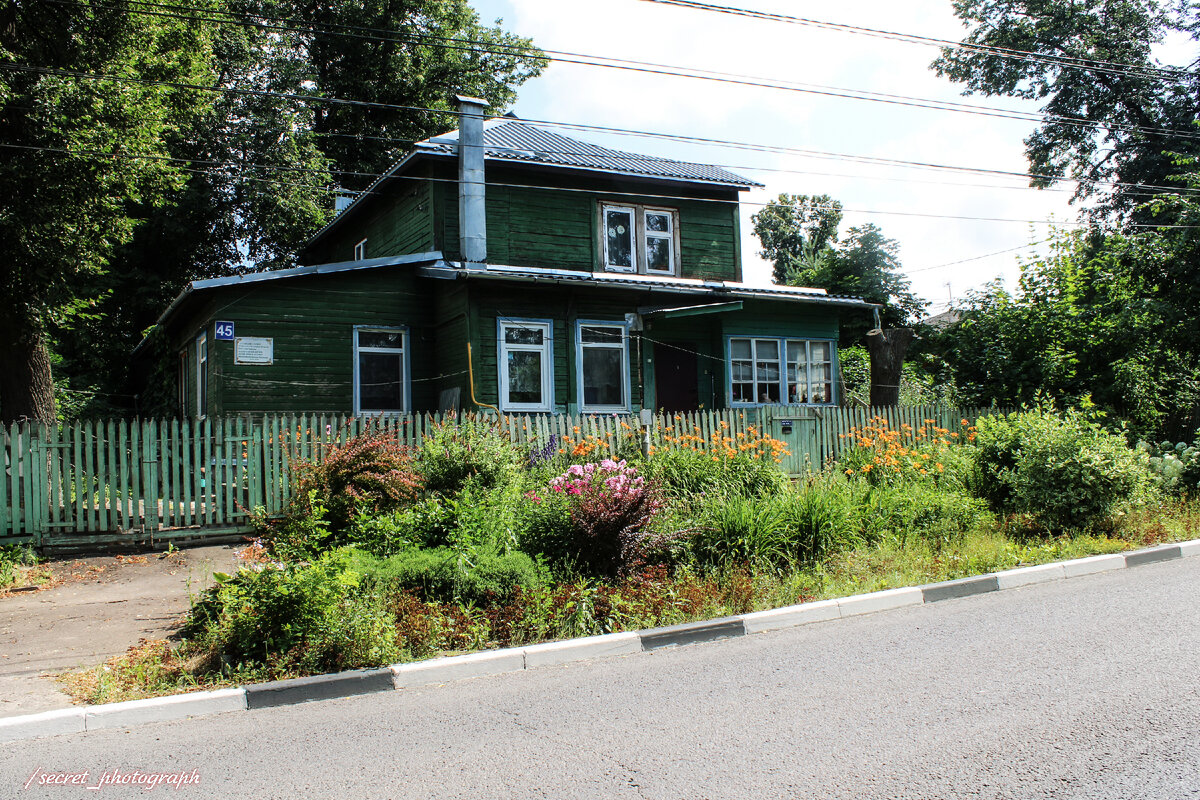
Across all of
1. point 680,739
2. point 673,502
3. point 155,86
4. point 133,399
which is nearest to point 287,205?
point 133,399

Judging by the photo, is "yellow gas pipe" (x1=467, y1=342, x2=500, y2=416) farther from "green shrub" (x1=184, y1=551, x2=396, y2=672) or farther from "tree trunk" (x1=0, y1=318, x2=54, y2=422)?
"green shrub" (x1=184, y1=551, x2=396, y2=672)

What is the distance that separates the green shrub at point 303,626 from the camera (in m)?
5.54

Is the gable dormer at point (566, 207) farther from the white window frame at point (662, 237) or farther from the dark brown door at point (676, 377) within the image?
the dark brown door at point (676, 377)

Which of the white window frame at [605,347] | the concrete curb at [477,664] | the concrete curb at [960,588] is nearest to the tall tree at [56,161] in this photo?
the white window frame at [605,347]

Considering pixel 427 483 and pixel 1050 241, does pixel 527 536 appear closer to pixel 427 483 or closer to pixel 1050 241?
pixel 427 483

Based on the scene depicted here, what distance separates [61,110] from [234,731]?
1188 cm

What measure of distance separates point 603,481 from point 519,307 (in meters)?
9.02

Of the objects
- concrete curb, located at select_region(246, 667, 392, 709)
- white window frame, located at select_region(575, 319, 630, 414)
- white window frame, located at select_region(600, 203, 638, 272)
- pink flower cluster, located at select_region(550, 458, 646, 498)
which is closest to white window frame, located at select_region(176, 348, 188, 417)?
white window frame, located at select_region(575, 319, 630, 414)

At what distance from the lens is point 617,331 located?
1736 cm

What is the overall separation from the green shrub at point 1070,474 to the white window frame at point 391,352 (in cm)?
1105

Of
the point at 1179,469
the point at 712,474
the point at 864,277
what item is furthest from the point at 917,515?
→ the point at 864,277

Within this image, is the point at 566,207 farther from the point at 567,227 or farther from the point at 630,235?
the point at 630,235

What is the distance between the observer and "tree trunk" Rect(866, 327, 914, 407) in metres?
16.0

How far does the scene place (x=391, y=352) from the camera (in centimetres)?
1642
